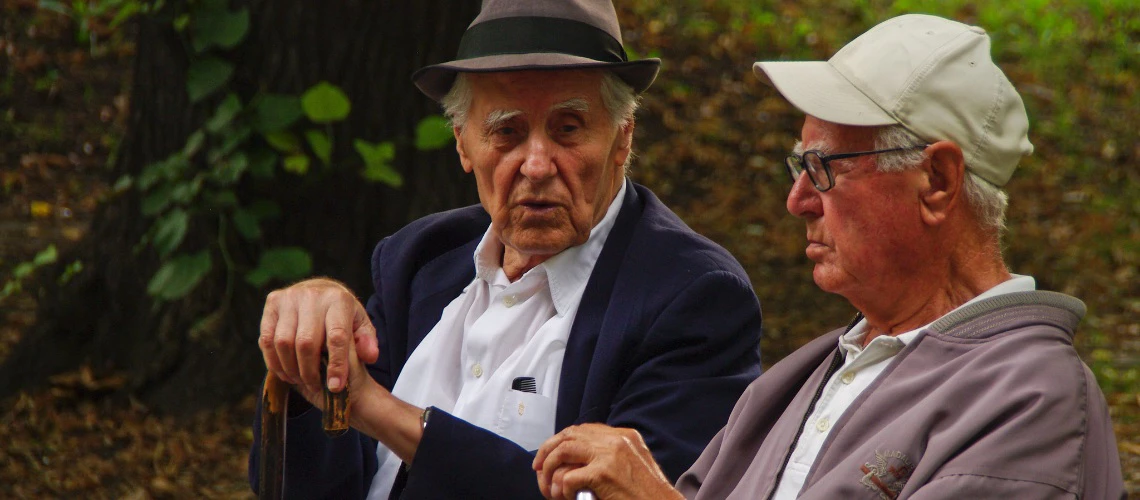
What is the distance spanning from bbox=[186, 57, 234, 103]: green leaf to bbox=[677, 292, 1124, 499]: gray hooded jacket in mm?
2881

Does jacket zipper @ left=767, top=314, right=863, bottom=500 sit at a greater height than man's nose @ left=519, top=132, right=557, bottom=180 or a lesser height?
lesser

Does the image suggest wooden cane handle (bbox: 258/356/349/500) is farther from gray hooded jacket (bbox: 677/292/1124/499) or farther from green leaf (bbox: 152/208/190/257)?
green leaf (bbox: 152/208/190/257)

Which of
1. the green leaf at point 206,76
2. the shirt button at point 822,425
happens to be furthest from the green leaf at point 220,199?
the shirt button at point 822,425

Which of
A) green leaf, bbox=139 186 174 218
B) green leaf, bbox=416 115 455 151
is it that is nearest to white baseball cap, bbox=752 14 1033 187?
green leaf, bbox=416 115 455 151

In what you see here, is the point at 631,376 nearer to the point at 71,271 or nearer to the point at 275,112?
the point at 275,112

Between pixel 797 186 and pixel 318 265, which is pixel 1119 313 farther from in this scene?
pixel 797 186

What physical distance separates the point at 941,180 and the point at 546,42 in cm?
100

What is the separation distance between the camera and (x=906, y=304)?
235 centimetres

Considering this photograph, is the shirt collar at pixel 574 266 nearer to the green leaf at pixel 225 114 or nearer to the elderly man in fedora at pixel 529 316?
the elderly man in fedora at pixel 529 316

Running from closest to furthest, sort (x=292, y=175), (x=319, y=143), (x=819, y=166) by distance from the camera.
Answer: (x=819, y=166)
(x=319, y=143)
(x=292, y=175)

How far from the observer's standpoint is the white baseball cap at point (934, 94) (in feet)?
7.41

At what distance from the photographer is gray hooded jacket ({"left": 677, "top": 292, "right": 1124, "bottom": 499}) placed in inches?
76.4

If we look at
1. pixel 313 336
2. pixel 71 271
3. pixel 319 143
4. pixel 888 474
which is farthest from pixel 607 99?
pixel 71 271

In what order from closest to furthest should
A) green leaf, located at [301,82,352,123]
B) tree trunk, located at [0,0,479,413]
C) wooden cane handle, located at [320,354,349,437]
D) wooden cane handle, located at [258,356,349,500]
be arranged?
wooden cane handle, located at [320,354,349,437] → wooden cane handle, located at [258,356,349,500] → green leaf, located at [301,82,352,123] → tree trunk, located at [0,0,479,413]
